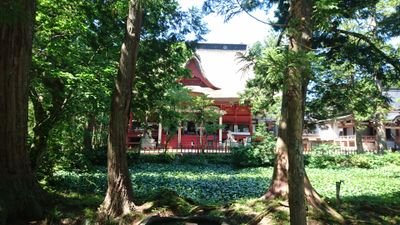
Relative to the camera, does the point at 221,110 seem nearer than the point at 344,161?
No

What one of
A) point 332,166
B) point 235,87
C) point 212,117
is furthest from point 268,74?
point 235,87

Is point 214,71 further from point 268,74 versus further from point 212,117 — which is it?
point 268,74

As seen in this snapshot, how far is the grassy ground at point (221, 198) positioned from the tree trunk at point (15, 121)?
25.2 inches

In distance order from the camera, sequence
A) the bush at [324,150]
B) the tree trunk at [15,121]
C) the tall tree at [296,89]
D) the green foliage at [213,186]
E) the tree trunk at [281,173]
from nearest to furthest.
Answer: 1. the tall tree at [296,89]
2. the tree trunk at [15,121]
3. the tree trunk at [281,173]
4. the green foliage at [213,186]
5. the bush at [324,150]

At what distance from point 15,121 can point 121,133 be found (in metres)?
1.82

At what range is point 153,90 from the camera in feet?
46.9

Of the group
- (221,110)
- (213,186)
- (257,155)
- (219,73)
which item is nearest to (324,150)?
(257,155)

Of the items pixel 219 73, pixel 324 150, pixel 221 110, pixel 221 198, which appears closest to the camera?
pixel 221 198

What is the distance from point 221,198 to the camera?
1006 centimetres

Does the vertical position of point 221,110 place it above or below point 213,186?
above

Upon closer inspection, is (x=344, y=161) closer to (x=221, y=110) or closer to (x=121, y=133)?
(x=221, y=110)

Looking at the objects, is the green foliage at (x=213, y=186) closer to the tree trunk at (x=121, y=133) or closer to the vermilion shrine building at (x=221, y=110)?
the tree trunk at (x=121, y=133)

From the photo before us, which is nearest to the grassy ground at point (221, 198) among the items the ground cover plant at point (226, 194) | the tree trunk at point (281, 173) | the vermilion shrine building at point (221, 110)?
the ground cover plant at point (226, 194)

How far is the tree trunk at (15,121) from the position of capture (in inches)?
257
